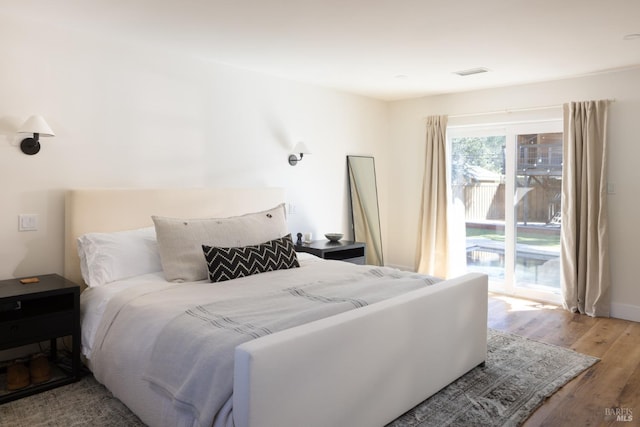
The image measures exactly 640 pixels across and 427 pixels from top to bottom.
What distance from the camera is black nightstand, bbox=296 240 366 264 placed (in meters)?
4.34

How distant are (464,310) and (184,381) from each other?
1.74m

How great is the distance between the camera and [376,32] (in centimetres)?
315

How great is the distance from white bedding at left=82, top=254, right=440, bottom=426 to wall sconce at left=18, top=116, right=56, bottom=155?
3.45ft

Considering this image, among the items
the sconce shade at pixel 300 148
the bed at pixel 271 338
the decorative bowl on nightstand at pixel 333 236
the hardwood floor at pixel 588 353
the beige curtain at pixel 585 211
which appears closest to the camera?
the bed at pixel 271 338

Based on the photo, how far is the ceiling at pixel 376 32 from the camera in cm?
270

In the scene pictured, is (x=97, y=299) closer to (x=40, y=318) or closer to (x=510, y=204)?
(x=40, y=318)

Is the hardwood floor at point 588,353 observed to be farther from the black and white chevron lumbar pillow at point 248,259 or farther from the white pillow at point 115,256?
the white pillow at point 115,256

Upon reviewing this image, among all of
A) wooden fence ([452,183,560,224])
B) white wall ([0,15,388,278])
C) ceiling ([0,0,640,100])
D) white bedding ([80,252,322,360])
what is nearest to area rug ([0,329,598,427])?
white bedding ([80,252,322,360])

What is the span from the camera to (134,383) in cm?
A: 225

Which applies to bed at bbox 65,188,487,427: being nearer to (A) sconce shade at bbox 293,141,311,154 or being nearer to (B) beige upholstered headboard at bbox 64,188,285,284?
(B) beige upholstered headboard at bbox 64,188,285,284

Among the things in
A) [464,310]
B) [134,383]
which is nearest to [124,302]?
[134,383]

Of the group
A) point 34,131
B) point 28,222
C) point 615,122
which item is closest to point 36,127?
point 34,131

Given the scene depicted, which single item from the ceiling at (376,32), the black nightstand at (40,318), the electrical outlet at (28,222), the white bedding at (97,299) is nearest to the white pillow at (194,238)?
the white bedding at (97,299)

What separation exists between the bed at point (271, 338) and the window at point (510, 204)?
7.50 feet
